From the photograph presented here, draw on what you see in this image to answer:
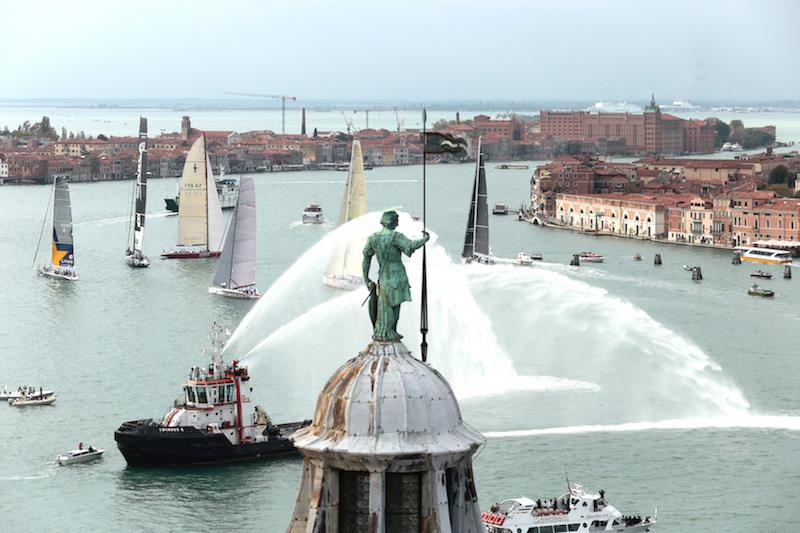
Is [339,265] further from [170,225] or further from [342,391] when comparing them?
[342,391]

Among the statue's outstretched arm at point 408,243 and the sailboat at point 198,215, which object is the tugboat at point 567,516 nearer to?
the statue's outstretched arm at point 408,243

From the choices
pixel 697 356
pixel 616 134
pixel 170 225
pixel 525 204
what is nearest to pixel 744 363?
pixel 697 356

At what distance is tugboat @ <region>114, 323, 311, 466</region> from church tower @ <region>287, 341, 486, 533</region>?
16292mm

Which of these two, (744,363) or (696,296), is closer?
(744,363)

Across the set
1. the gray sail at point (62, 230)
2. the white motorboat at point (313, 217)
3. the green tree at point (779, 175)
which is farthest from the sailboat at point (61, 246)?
the green tree at point (779, 175)

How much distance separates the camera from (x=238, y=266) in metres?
38.0

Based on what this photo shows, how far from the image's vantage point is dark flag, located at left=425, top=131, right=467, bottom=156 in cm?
444

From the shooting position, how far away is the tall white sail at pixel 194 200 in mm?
48125

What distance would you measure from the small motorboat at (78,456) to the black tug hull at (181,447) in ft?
0.96

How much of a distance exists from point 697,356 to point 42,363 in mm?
9648

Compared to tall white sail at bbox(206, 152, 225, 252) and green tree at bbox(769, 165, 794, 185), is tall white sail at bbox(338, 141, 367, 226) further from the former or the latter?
green tree at bbox(769, 165, 794, 185)

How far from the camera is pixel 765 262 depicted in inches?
1881

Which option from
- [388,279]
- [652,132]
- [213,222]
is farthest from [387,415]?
[652,132]

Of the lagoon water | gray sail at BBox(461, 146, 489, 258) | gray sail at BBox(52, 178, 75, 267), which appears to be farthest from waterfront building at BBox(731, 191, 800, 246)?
gray sail at BBox(52, 178, 75, 267)
